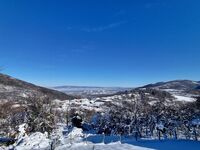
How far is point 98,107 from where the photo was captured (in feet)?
641

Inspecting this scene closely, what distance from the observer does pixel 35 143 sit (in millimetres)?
24938

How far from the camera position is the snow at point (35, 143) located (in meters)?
23.8

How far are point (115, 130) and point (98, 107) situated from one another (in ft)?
371

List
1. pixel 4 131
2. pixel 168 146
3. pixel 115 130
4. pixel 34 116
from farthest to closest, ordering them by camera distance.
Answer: pixel 115 130
pixel 4 131
pixel 34 116
pixel 168 146

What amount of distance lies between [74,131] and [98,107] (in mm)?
169838

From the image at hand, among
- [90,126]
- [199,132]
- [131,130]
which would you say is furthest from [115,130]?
[199,132]

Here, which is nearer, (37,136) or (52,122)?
(37,136)

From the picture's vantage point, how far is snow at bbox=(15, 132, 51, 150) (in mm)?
23833

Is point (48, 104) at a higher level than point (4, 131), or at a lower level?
higher

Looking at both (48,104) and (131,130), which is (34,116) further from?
(131,130)

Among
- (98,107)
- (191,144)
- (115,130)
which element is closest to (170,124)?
(115,130)

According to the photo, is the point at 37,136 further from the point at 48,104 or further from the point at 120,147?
the point at 48,104

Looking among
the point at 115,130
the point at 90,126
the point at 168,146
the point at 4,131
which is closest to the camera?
the point at 168,146

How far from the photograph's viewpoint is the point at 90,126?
9700cm
